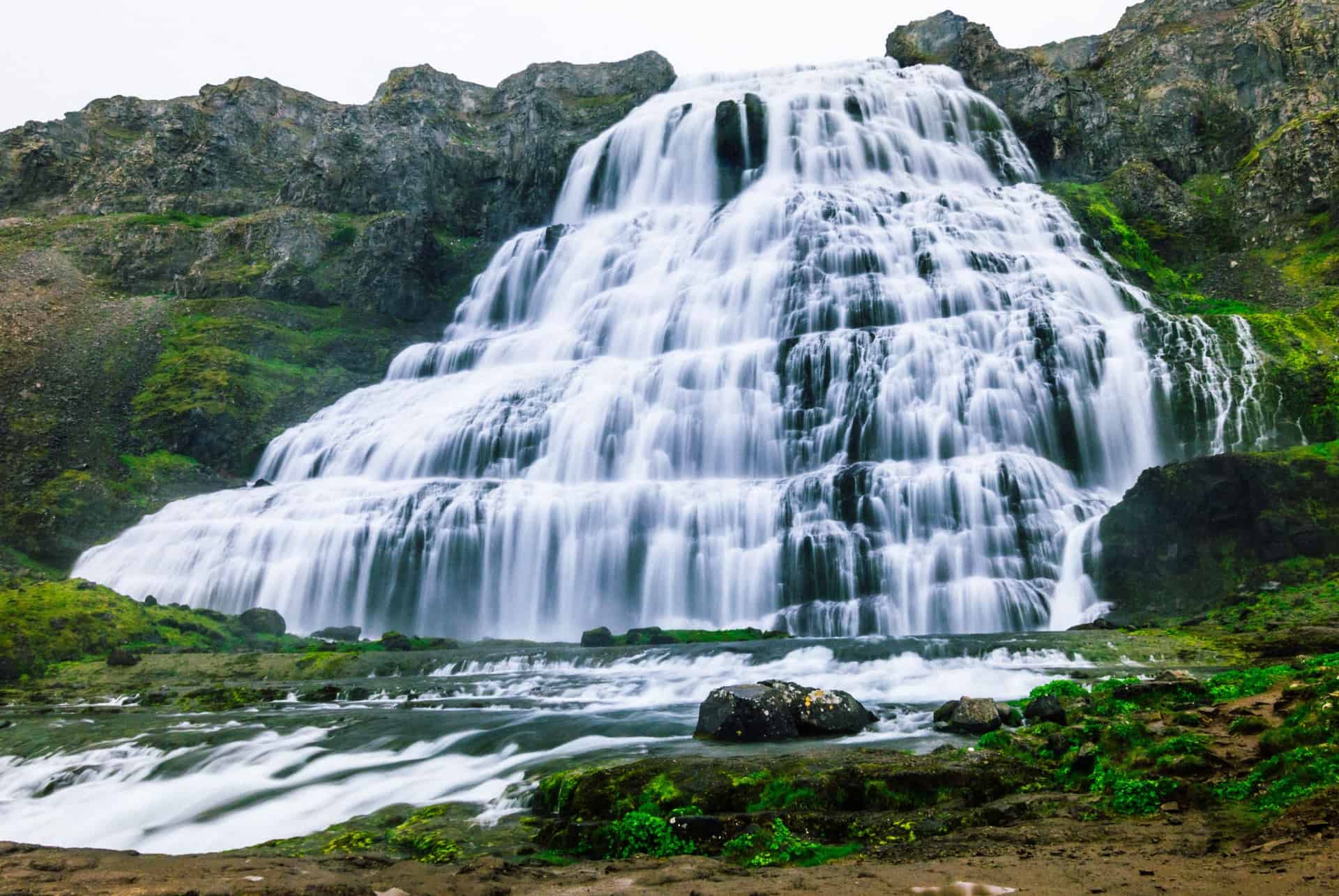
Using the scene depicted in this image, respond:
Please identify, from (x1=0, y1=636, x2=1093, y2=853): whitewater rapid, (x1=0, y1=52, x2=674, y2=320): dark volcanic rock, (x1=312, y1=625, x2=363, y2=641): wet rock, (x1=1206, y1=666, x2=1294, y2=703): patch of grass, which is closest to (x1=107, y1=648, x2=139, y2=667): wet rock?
(x1=0, y1=636, x2=1093, y2=853): whitewater rapid

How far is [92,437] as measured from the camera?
1474 inches

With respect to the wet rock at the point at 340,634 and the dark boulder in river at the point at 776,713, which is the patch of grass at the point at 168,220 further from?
the dark boulder in river at the point at 776,713

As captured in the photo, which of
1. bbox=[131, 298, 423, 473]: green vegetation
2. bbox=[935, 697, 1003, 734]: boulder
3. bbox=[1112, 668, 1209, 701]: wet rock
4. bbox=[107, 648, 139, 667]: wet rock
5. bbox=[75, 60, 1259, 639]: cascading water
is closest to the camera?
bbox=[1112, 668, 1209, 701]: wet rock

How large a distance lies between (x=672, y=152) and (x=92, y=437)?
33344 mm

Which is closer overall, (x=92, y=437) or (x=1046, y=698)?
(x=1046, y=698)

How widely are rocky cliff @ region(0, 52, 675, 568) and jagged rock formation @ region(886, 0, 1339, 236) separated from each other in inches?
1040

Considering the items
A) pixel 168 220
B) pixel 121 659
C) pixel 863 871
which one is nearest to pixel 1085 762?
pixel 863 871

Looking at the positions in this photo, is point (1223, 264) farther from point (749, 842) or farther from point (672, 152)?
point (749, 842)

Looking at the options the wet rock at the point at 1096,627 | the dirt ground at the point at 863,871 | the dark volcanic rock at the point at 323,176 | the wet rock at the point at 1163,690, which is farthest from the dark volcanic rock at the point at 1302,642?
the dark volcanic rock at the point at 323,176

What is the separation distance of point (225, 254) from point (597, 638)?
42.6m

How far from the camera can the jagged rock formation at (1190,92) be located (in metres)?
45.0

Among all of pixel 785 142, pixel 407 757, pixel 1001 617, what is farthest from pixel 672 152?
pixel 407 757

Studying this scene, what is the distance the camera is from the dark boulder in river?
33.1 feet

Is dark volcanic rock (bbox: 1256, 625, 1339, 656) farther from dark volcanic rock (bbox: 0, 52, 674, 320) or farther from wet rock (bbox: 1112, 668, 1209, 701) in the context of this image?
dark volcanic rock (bbox: 0, 52, 674, 320)
